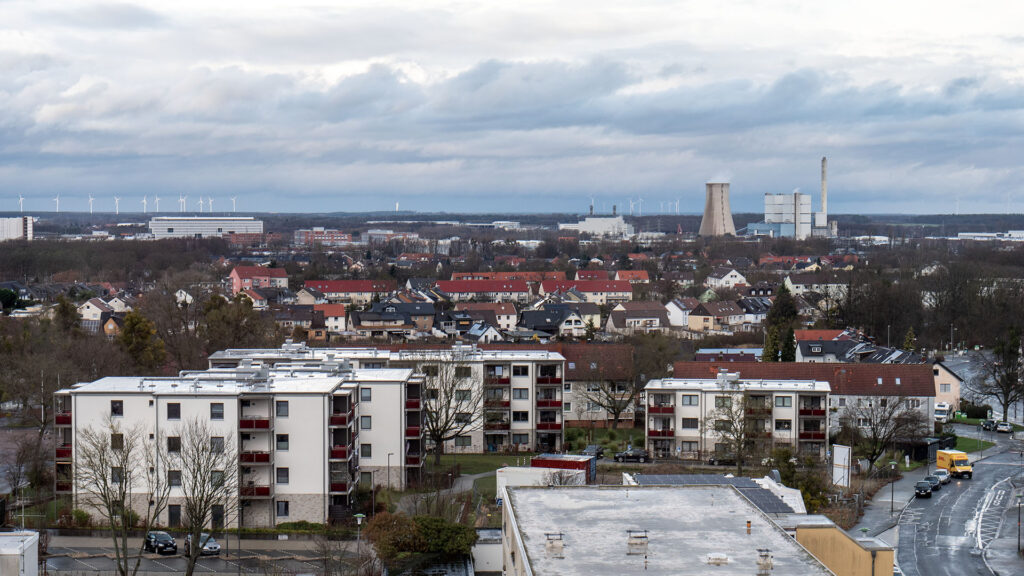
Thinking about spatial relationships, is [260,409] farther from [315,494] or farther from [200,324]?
[200,324]

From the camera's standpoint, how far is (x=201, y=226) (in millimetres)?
185250

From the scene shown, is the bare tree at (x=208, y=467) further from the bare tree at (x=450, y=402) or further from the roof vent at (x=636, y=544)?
the roof vent at (x=636, y=544)

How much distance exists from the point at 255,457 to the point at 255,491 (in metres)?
0.63

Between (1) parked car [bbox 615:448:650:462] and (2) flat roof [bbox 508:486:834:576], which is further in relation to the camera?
(1) parked car [bbox 615:448:650:462]

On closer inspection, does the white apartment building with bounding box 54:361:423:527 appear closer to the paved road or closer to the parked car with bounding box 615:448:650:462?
the parked car with bounding box 615:448:650:462

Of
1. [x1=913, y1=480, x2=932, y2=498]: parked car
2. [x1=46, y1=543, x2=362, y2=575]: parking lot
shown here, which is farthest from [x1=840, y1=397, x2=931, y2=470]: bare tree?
[x1=46, y1=543, x2=362, y2=575]: parking lot

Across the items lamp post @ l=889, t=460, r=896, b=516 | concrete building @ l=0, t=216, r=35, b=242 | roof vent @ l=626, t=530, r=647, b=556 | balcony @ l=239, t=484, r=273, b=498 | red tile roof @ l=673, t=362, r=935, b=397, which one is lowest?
lamp post @ l=889, t=460, r=896, b=516

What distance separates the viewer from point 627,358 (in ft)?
107

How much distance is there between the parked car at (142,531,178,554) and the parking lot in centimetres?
11

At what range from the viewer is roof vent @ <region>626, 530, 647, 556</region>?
41.2 feet

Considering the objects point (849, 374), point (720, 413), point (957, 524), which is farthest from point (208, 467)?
point (849, 374)

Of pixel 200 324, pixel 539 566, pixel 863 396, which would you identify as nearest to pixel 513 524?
pixel 539 566

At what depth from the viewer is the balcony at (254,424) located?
21.8 m

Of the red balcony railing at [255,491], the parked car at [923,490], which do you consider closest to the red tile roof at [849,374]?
the parked car at [923,490]
